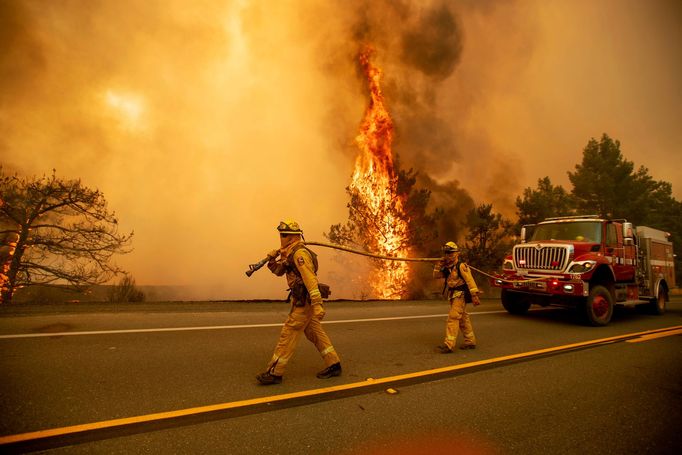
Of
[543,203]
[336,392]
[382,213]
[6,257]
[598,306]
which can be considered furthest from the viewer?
[543,203]

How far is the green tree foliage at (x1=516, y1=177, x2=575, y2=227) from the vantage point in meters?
32.5

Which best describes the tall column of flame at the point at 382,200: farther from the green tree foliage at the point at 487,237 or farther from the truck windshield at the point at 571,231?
the truck windshield at the point at 571,231

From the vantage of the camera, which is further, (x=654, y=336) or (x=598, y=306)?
(x=598, y=306)

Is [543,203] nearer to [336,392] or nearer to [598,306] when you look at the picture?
[598,306]

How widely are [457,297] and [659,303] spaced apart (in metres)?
9.61

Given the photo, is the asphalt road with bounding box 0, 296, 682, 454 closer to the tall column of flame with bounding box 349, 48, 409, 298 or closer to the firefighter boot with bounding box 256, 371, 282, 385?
the firefighter boot with bounding box 256, 371, 282, 385

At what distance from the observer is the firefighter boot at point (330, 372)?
422cm

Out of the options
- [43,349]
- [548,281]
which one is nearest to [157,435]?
[43,349]

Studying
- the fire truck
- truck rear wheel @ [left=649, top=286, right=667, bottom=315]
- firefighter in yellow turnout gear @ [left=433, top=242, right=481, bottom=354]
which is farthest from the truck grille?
truck rear wheel @ [left=649, top=286, right=667, bottom=315]

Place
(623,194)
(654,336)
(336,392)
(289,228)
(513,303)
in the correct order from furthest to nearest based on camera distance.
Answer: (623,194) → (513,303) → (654,336) → (289,228) → (336,392)

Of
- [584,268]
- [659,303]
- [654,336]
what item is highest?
[584,268]

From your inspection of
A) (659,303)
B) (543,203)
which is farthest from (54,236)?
(543,203)

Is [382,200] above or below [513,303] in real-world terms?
above

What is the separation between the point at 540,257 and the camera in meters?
8.92
